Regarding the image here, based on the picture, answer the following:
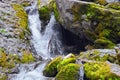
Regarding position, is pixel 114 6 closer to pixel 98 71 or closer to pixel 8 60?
pixel 8 60

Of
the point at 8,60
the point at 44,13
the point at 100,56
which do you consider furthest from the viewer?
the point at 44,13

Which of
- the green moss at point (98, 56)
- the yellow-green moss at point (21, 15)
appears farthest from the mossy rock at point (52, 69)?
the yellow-green moss at point (21, 15)

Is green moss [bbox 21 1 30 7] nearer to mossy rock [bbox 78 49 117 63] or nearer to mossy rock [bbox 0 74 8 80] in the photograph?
mossy rock [bbox 0 74 8 80]

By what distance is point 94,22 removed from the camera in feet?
58.1

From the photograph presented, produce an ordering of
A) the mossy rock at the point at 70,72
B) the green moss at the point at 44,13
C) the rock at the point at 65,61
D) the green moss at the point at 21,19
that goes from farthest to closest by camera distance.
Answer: the green moss at the point at 44,13, the green moss at the point at 21,19, the rock at the point at 65,61, the mossy rock at the point at 70,72

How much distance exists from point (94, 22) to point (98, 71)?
6.40 m

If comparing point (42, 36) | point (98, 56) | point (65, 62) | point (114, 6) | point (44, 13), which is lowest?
point (42, 36)

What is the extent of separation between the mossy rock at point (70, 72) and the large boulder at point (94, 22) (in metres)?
5.31

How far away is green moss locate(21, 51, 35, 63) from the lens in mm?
Answer: 17106

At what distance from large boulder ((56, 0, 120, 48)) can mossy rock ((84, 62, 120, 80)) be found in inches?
191

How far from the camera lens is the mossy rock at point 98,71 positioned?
36.9 feet

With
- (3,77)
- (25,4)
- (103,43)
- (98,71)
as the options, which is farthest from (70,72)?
(25,4)

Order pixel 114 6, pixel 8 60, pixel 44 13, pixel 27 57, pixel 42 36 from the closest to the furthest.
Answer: pixel 8 60 → pixel 27 57 → pixel 114 6 → pixel 42 36 → pixel 44 13

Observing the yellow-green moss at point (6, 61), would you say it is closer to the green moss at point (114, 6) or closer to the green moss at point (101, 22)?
the green moss at point (101, 22)
